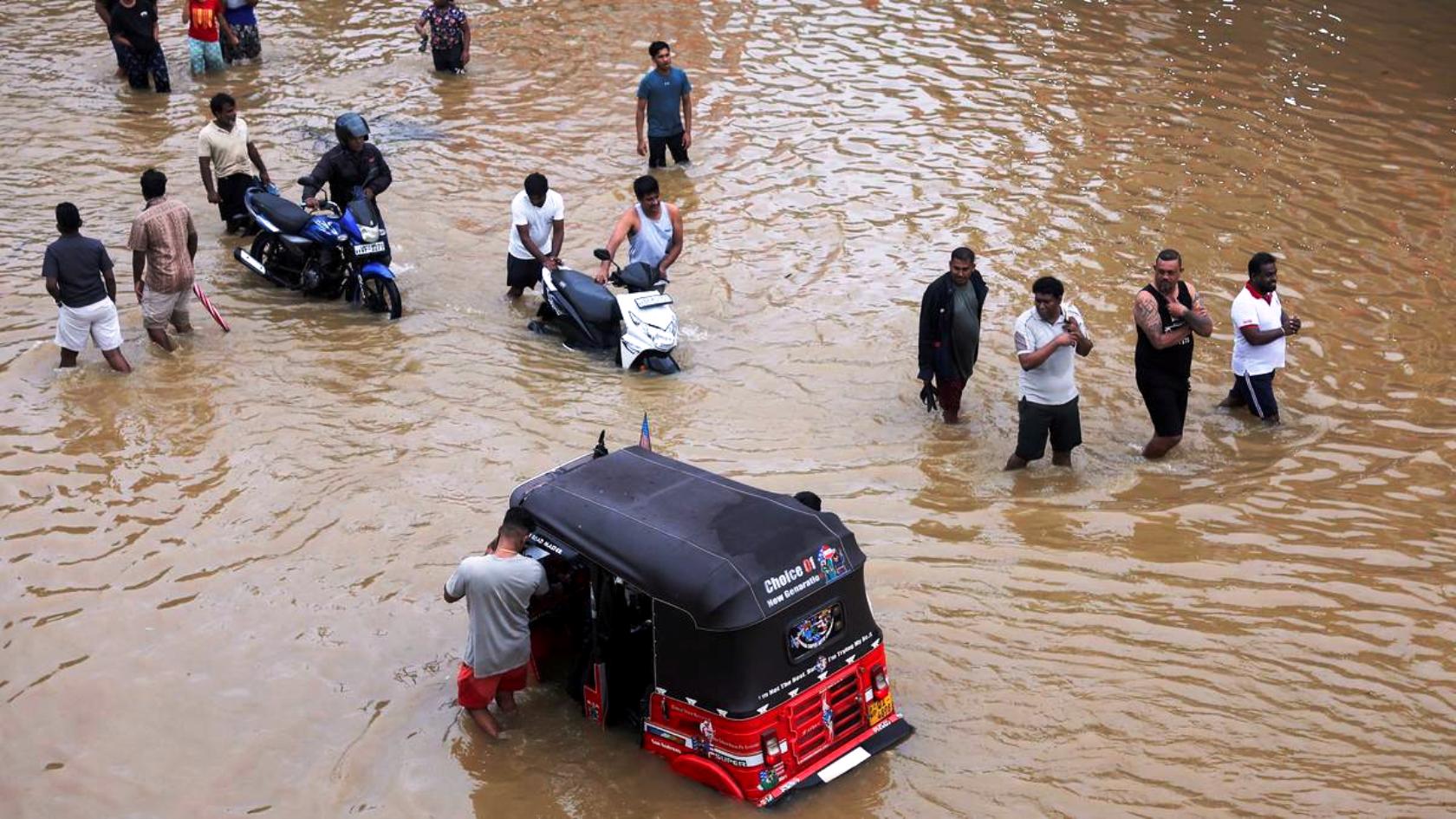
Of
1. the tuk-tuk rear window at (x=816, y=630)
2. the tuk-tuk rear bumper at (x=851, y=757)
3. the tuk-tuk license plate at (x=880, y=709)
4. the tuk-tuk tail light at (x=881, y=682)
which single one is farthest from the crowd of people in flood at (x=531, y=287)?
the tuk-tuk rear bumper at (x=851, y=757)

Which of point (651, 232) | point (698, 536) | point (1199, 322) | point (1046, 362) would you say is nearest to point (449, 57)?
point (651, 232)

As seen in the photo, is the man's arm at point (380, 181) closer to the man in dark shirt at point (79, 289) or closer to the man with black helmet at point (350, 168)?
the man with black helmet at point (350, 168)

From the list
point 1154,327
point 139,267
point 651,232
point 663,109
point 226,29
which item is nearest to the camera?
point 1154,327

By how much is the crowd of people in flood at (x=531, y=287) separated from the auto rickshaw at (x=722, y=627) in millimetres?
383

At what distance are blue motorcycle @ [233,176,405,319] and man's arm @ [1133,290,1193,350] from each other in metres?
6.39

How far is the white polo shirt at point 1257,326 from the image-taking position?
1011 cm

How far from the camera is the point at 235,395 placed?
10.6 metres

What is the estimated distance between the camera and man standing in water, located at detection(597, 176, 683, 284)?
11.7m

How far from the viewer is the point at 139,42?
17.6m

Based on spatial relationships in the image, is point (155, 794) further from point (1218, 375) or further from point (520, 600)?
point (1218, 375)

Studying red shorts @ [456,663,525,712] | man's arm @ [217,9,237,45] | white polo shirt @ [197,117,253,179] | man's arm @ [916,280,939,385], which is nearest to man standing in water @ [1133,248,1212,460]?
man's arm @ [916,280,939,385]

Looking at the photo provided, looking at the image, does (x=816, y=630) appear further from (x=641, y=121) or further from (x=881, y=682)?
(x=641, y=121)

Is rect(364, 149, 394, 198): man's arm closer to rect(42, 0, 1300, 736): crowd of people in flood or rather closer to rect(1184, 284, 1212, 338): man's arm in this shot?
rect(42, 0, 1300, 736): crowd of people in flood

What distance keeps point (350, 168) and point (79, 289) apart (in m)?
2.82
